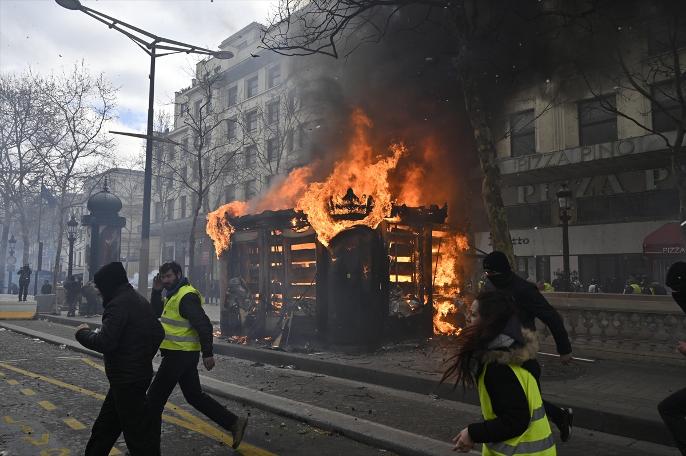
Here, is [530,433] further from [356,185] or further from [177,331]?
[356,185]

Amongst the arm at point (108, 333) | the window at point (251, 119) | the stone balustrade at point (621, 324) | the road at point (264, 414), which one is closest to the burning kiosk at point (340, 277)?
the road at point (264, 414)

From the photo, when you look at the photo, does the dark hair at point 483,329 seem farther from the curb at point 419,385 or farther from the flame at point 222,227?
the flame at point 222,227

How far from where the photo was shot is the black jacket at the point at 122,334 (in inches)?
141

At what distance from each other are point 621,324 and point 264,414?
5.97 m

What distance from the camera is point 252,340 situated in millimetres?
11336

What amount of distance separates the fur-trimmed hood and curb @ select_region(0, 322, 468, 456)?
8.66 ft

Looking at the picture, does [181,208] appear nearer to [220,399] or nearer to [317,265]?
[317,265]

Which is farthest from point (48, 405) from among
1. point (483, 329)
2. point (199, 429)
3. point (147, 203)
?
point (147, 203)

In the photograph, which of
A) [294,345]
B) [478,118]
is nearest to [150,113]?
[294,345]

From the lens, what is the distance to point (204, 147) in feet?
103

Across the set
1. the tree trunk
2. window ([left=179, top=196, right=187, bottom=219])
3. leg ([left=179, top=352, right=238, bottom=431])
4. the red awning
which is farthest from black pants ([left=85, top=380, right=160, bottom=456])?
window ([left=179, top=196, right=187, bottom=219])

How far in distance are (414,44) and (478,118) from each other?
478cm

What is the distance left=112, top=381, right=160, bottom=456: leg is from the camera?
11.9ft

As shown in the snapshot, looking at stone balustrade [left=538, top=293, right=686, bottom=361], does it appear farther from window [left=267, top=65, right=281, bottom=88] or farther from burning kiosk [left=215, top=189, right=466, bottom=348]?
window [left=267, top=65, right=281, bottom=88]
